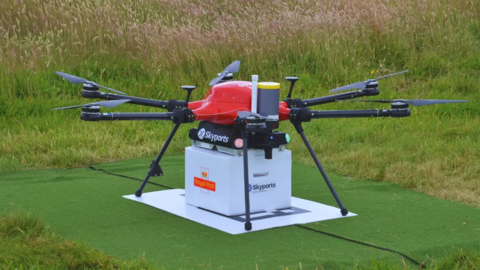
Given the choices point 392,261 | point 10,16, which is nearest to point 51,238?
point 392,261

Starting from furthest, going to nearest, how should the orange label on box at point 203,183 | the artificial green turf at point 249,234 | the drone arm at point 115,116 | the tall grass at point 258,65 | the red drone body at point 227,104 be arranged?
the tall grass at point 258,65, the orange label on box at point 203,183, the red drone body at point 227,104, the drone arm at point 115,116, the artificial green turf at point 249,234

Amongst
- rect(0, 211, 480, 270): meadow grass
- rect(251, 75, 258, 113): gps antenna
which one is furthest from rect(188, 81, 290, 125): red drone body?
rect(0, 211, 480, 270): meadow grass

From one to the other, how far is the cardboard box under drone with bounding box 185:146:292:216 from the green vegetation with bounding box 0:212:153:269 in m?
1.07

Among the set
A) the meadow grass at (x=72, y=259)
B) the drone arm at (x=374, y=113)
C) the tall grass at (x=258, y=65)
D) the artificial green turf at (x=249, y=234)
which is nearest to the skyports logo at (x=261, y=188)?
the artificial green turf at (x=249, y=234)

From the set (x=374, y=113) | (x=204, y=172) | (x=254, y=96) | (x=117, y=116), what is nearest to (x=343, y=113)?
(x=374, y=113)

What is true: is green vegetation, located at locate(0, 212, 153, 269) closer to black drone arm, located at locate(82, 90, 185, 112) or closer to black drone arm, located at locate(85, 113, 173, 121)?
black drone arm, located at locate(85, 113, 173, 121)

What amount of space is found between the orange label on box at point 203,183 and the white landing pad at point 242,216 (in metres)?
0.16

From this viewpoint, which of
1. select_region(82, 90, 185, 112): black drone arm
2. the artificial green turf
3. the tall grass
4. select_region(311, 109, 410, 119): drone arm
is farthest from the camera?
the tall grass

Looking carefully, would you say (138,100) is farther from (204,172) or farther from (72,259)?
(72,259)

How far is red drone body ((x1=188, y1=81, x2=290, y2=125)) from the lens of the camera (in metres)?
4.73

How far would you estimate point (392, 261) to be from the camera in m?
3.87

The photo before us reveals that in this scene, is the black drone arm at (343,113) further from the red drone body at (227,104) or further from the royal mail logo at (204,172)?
the royal mail logo at (204,172)

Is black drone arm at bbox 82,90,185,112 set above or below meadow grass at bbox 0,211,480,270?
above

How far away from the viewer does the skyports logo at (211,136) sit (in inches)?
187
